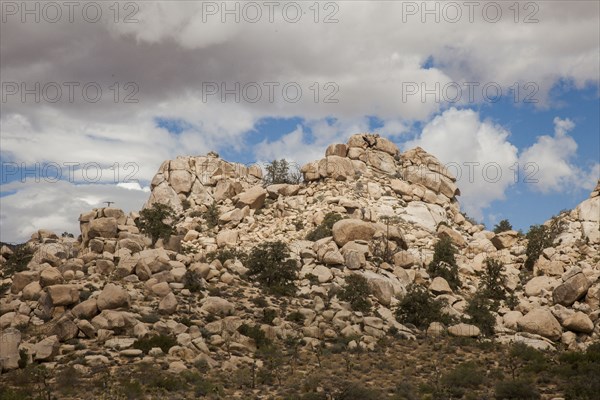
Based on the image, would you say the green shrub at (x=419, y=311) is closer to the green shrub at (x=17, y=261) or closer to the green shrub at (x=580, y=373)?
the green shrub at (x=580, y=373)

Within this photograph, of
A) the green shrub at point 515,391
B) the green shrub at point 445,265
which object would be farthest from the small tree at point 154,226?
the green shrub at point 515,391

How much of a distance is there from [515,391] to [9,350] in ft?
79.0

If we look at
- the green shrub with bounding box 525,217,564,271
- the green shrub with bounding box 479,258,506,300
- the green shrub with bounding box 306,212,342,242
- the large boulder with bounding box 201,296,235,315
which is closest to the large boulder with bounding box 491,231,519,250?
the green shrub with bounding box 525,217,564,271

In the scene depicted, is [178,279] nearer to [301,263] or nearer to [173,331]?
[173,331]

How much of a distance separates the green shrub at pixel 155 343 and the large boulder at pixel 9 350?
562cm

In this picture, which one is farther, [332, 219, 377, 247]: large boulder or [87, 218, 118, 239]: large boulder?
[87, 218, 118, 239]: large boulder

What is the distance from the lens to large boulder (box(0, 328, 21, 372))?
25.8m

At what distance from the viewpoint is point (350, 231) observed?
51844 millimetres

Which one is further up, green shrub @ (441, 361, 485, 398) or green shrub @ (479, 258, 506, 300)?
green shrub @ (479, 258, 506, 300)

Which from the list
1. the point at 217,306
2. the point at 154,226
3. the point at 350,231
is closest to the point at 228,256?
the point at 154,226

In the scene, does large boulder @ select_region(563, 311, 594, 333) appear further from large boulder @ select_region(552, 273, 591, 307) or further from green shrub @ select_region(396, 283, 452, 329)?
green shrub @ select_region(396, 283, 452, 329)

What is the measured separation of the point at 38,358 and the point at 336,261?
2594 centimetres

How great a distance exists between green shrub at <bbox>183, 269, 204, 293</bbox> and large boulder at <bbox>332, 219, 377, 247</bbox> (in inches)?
647

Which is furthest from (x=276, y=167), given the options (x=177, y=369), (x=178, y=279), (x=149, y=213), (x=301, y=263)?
(x=177, y=369)
